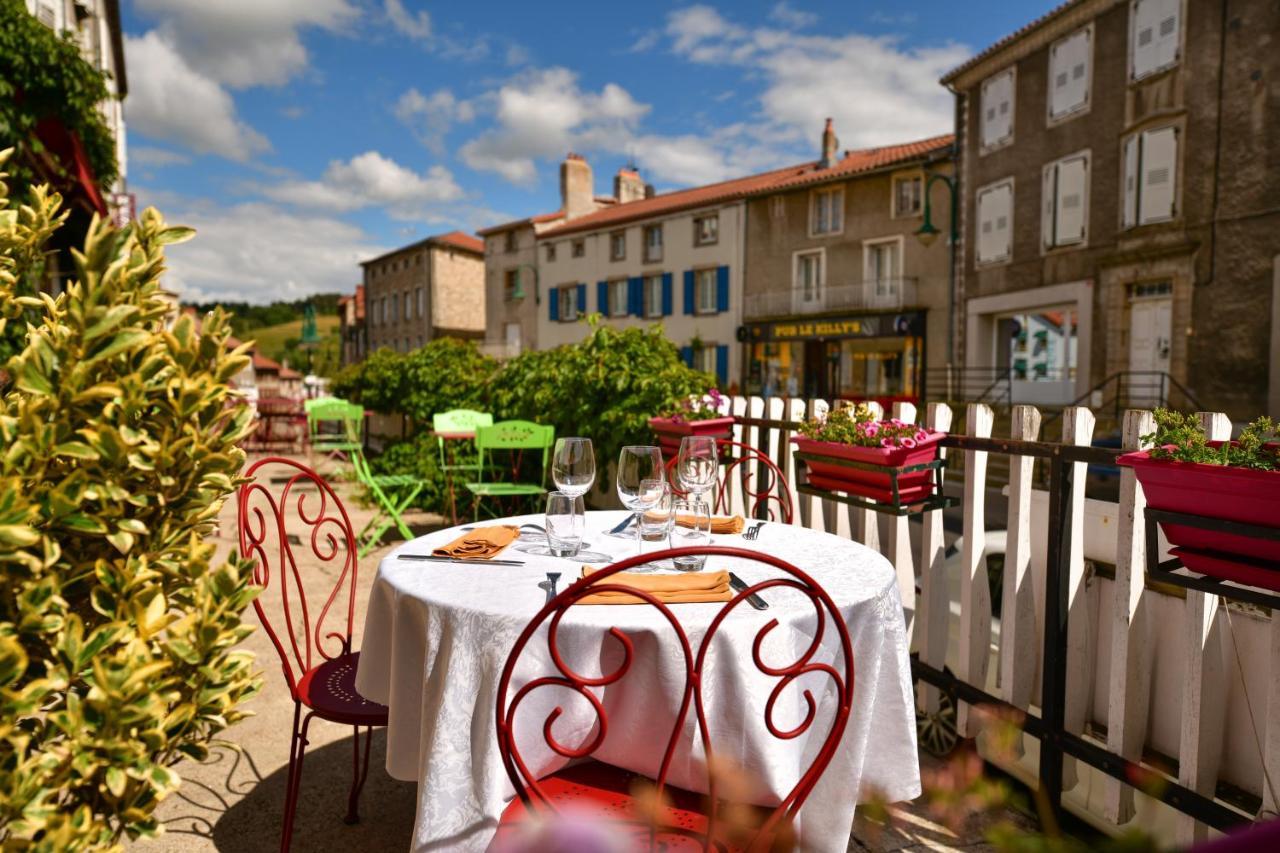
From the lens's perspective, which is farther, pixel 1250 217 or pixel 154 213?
pixel 1250 217

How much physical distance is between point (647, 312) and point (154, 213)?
2749 centimetres

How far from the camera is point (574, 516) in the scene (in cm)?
208

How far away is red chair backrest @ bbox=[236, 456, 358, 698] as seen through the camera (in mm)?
2236

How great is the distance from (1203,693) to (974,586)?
84cm

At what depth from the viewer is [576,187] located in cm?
3158

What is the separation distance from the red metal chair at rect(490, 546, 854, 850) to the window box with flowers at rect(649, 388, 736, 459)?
241 cm

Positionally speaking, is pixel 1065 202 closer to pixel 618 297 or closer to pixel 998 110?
pixel 998 110

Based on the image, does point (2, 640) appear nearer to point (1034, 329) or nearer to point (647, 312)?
point (1034, 329)

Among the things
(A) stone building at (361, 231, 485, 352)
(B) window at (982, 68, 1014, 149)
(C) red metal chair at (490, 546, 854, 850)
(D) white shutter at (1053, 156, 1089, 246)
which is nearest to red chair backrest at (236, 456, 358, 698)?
(C) red metal chair at (490, 546, 854, 850)

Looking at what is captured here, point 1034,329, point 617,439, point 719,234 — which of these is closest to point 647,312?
point 719,234

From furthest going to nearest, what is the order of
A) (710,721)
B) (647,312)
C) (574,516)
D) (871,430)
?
(647,312) → (871,430) → (574,516) → (710,721)

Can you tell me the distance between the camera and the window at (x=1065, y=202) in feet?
51.9

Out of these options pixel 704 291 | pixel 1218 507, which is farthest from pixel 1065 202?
pixel 1218 507

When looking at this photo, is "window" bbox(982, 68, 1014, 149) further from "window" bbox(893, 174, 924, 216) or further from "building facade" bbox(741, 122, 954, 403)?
"window" bbox(893, 174, 924, 216)
